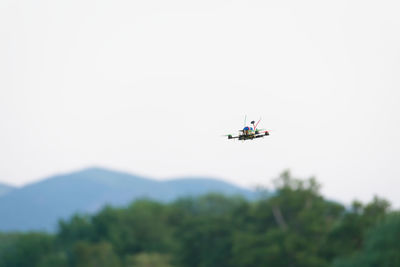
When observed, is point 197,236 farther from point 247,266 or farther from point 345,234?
point 345,234

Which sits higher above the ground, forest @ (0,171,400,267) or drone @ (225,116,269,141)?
drone @ (225,116,269,141)

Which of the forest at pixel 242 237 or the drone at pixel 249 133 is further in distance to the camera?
the forest at pixel 242 237

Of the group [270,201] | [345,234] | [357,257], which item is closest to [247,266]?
[270,201]

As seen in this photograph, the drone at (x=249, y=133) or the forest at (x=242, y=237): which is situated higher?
the drone at (x=249, y=133)

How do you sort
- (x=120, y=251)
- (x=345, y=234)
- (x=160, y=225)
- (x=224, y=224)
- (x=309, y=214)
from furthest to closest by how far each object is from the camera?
(x=160, y=225)
(x=120, y=251)
(x=224, y=224)
(x=309, y=214)
(x=345, y=234)

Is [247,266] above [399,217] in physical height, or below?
below

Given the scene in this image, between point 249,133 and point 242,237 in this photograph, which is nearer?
point 249,133

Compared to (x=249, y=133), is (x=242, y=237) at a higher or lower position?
lower

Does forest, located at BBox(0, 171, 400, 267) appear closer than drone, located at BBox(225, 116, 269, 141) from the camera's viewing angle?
No
